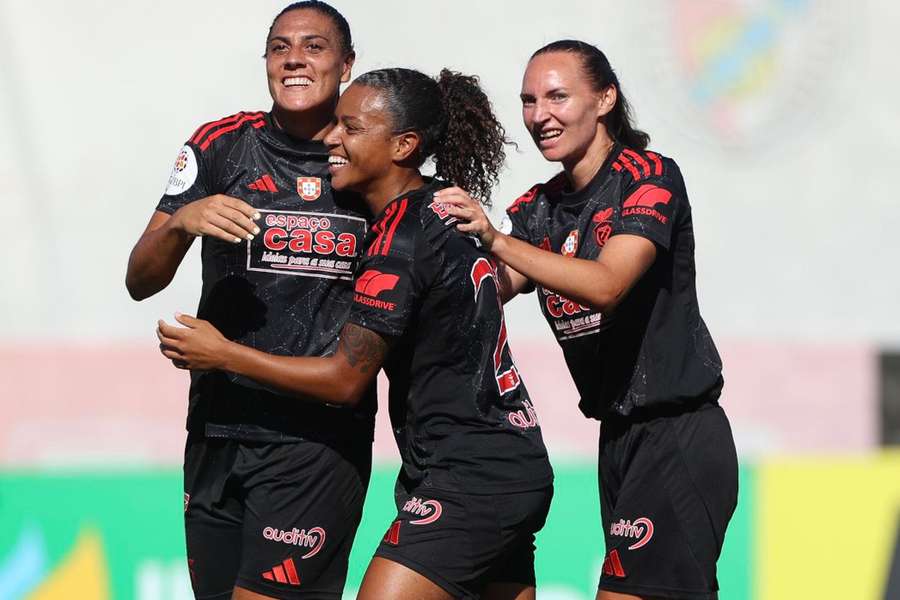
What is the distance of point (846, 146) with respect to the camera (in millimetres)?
9281

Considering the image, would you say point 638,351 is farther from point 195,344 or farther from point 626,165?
point 195,344

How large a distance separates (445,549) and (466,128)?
1.09m

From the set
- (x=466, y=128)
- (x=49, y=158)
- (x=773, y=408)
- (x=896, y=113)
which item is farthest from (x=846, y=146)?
(x=466, y=128)

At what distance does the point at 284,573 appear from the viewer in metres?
3.58

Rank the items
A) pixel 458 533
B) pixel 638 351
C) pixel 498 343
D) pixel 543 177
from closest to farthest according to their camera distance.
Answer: pixel 458 533 < pixel 498 343 < pixel 638 351 < pixel 543 177

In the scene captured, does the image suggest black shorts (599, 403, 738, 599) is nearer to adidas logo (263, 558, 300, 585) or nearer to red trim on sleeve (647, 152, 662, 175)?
red trim on sleeve (647, 152, 662, 175)

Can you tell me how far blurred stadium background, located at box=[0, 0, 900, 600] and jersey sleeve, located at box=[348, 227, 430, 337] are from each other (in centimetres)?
515

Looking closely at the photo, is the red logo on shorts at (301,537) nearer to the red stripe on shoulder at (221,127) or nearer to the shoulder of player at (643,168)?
the red stripe on shoulder at (221,127)

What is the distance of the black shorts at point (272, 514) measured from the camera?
3.60 meters

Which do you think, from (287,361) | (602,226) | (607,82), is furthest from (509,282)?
(287,361)

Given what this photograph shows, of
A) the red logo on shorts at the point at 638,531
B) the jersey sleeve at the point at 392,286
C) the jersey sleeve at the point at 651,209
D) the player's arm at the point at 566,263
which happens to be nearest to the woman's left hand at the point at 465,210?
the player's arm at the point at 566,263

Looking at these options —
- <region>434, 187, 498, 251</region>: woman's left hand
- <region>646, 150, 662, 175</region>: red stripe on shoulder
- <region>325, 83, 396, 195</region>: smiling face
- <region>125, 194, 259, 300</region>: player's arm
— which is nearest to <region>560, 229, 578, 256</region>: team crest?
<region>646, 150, 662, 175</region>: red stripe on shoulder

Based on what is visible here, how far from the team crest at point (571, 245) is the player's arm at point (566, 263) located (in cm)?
21

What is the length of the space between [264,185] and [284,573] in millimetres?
1009
